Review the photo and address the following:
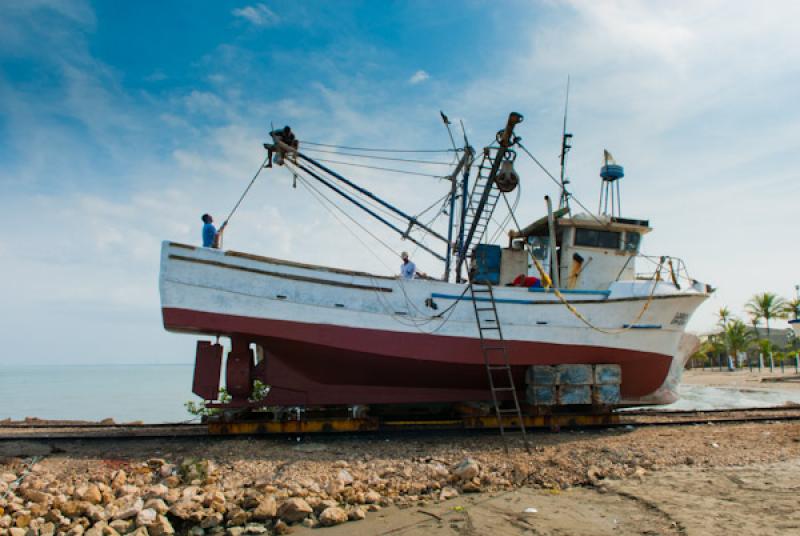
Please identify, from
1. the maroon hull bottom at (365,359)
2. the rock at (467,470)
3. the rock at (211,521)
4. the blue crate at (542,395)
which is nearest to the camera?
the rock at (211,521)

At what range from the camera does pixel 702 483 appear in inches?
226

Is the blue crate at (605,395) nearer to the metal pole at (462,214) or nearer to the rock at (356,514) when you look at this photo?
the metal pole at (462,214)

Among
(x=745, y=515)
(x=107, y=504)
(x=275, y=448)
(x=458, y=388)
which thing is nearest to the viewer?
(x=745, y=515)

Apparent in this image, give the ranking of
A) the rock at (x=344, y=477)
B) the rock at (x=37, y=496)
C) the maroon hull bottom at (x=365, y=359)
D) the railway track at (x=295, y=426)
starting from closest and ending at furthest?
the rock at (x=37, y=496), the rock at (x=344, y=477), the railway track at (x=295, y=426), the maroon hull bottom at (x=365, y=359)

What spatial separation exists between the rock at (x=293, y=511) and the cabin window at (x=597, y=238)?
25.8 ft

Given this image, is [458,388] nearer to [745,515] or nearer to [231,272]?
[231,272]

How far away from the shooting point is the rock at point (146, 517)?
5.05 m

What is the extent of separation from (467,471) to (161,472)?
370 cm

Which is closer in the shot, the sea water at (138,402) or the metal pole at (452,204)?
the metal pole at (452,204)

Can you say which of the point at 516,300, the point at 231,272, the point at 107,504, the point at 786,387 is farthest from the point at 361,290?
the point at 786,387

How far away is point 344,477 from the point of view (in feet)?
19.6

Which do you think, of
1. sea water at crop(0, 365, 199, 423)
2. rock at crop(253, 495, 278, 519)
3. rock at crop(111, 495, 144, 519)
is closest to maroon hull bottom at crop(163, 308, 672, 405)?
rock at crop(111, 495, 144, 519)

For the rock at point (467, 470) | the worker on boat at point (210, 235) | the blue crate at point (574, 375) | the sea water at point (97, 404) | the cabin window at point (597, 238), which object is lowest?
the sea water at point (97, 404)

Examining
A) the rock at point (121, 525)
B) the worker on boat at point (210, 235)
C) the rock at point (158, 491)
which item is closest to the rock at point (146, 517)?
the rock at point (121, 525)
